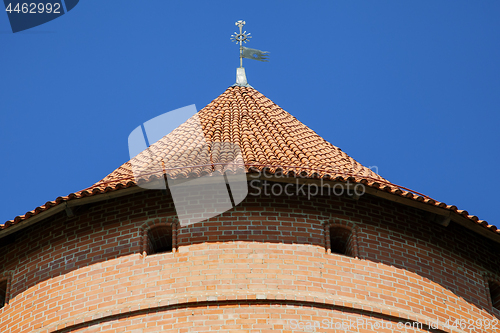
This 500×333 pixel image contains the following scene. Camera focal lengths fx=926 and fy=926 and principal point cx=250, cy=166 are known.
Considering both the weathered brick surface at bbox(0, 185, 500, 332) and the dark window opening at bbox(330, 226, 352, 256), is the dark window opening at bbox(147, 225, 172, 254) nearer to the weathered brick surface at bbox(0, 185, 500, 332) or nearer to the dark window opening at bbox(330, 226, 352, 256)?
the weathered brick surface at bbox(0, 185, 500, 332)

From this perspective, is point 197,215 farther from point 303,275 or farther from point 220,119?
point 220,119

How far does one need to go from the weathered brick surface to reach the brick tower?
16 mm

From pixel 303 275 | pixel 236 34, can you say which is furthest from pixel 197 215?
pixel 236 34

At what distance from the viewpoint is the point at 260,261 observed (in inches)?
458

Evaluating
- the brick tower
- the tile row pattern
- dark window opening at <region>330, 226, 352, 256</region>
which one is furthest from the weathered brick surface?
the tile row pattern

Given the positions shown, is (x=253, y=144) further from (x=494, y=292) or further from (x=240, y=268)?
(x=494, y=292)

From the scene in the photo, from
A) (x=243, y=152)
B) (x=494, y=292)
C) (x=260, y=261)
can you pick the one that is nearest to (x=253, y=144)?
(x=243, y=152)

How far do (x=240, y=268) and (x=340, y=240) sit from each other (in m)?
1.63

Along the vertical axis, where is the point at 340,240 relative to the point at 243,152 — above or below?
below

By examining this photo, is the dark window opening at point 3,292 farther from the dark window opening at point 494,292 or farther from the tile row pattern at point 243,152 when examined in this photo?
the dark window opening at point 494,292

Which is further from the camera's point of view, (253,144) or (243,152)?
(253,144)

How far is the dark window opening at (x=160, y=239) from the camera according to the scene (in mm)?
12156

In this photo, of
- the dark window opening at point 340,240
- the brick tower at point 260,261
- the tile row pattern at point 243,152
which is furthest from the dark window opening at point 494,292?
the dark window opening at point 340,240

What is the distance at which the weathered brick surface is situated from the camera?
11203 millimetres
